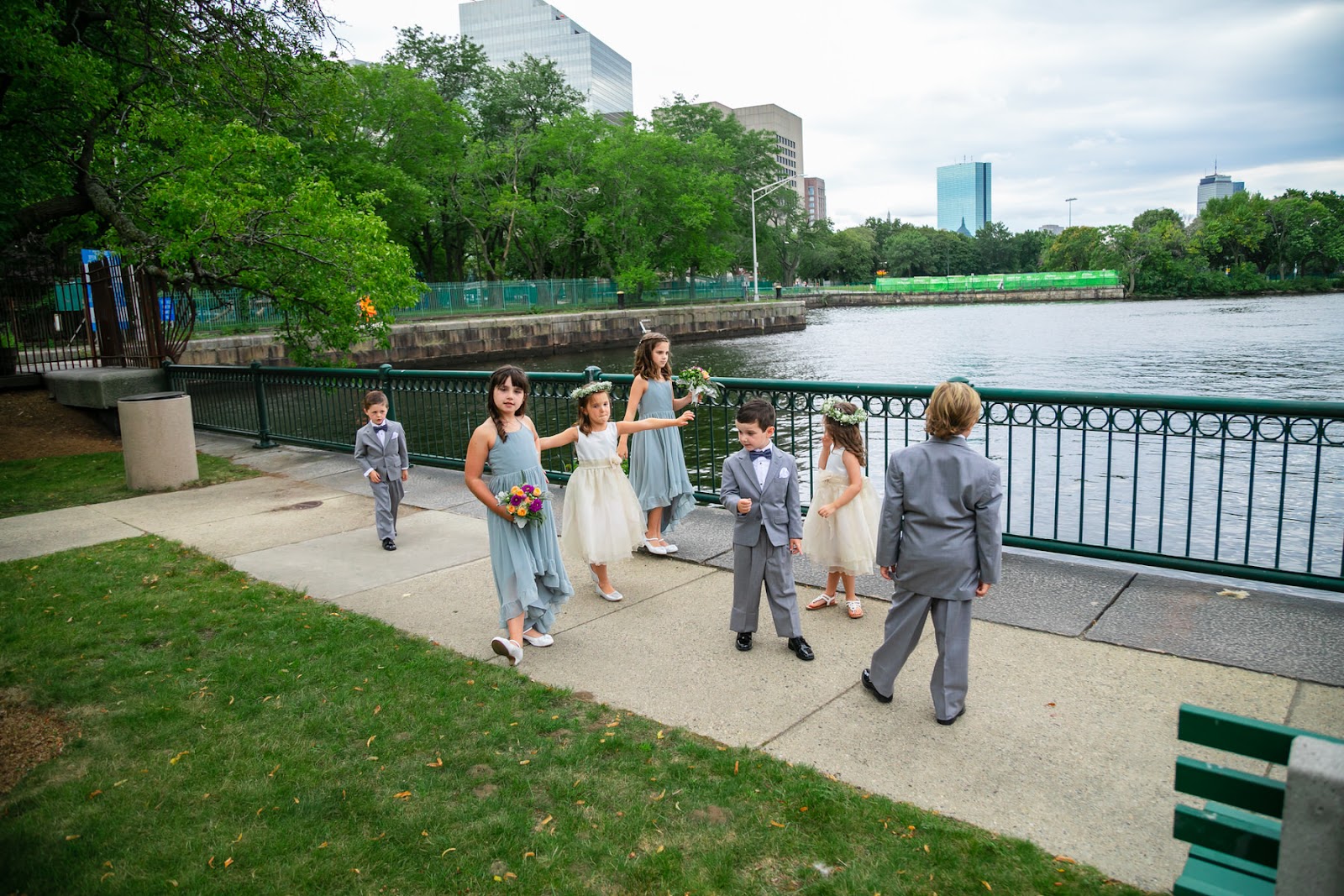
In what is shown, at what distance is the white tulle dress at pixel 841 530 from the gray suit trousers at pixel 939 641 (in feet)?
4.19

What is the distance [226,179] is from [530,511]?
13459 millimetres

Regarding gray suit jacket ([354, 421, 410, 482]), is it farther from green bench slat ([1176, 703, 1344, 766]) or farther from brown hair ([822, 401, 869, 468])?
green bench slat ([1176, 703, 1344, 766])

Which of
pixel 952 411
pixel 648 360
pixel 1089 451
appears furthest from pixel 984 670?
pixel 1089 451

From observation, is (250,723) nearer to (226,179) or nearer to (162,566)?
(162,566)

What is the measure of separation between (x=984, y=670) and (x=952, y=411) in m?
1.56

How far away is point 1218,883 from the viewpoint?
1966mm

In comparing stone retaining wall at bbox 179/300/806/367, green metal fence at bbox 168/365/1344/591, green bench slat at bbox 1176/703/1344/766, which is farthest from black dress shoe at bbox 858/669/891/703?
stone retaining wall at bbox 179/300/806/367

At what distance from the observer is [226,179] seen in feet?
51.4

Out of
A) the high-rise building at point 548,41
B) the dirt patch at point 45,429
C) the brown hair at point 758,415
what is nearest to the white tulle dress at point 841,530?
the brown hair at point 758,415

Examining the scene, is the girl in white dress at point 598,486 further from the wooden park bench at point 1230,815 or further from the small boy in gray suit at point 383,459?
the wooden park bench at point 1230,815

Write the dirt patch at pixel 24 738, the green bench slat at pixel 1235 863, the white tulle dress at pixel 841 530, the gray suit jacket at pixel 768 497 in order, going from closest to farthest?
the green bench slat at pixel 1235 863 < the dirt patch at pixel 24 738 < the gray suit jacket at pixel 768 497 < the white tulle dress at pixel 841 530

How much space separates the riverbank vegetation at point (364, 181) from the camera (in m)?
14.2

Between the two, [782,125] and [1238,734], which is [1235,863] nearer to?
[1238,734]

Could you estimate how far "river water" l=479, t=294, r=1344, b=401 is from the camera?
86.8 ft
